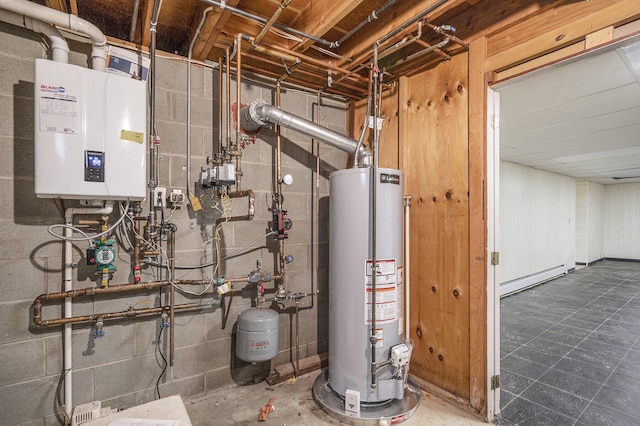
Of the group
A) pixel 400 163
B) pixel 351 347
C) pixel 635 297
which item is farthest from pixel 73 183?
pixel 635 297

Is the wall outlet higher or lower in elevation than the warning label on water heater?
higher

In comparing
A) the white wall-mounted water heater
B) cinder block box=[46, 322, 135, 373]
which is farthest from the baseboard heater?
the white wall-mounted water heater

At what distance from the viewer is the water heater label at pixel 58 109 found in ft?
4.87

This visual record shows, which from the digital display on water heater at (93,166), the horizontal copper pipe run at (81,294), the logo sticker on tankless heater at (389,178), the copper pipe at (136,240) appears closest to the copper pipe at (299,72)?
the logo sticker on tankless heater at (389,178)

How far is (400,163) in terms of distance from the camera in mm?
2412

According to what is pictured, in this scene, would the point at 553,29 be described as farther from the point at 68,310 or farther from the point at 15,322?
the point at 15,322

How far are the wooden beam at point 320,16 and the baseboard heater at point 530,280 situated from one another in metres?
4.50

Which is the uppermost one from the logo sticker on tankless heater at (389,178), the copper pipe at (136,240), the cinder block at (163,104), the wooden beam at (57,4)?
the wooden beam at (57,4)

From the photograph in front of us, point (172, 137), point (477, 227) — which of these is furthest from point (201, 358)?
point (477, 227)

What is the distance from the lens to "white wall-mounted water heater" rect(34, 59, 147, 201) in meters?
1.49

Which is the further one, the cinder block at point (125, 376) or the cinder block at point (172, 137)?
the cinder block at point (172, 137)

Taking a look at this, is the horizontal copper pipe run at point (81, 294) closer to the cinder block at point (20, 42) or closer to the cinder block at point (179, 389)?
the cinder block at point (179, 389)

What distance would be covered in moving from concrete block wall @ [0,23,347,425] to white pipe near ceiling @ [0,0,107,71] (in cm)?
20

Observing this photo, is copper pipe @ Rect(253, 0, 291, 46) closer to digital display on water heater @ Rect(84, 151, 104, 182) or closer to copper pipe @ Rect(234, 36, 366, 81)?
copper pipe @ Rect(234, 36, 366, 81)
